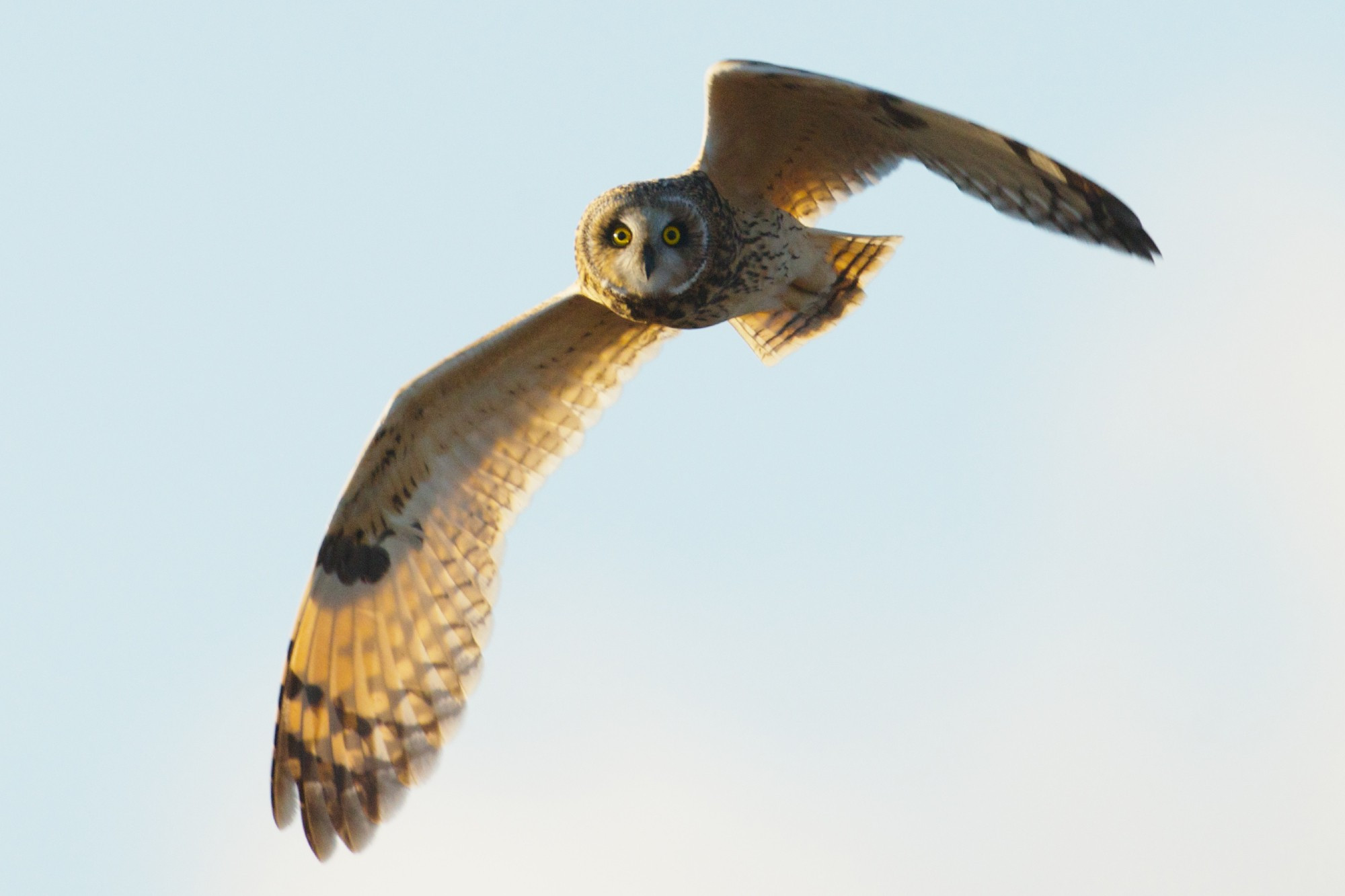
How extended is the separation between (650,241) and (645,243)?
0.02 metres

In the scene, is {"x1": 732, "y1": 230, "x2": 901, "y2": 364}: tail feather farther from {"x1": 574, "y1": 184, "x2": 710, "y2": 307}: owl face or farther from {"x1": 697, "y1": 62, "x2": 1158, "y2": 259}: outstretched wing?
{"x1": 574, "y1": 184, "x2": 710, "y2": 307}: owl face

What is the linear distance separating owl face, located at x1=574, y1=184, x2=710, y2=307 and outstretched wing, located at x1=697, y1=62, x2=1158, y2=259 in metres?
0.35

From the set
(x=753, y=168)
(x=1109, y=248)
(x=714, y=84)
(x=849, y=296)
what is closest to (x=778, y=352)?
(x=849, y=296)

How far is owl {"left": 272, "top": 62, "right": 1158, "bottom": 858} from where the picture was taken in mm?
6875

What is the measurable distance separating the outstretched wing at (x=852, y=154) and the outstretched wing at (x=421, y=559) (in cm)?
90

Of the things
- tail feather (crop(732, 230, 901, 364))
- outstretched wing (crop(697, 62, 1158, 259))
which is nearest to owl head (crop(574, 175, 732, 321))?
outstretched wing (crop(697, 62, 1158, 259))

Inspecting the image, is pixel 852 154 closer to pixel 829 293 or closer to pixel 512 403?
pixel 829 293

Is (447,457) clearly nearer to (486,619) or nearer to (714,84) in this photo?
(486,619)

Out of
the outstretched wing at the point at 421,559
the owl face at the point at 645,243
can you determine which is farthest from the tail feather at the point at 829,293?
the owl face at the point at 645,243

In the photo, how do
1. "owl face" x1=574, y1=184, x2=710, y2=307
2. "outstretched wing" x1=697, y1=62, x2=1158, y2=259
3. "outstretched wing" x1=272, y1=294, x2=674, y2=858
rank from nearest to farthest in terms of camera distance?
"outstretched wing" x1=697, y1=62, x2=1158, y2=259 < "owl face" x1=574, y1=184, x2=710, y2=307 < "outstretched wing" x1=272, y1=294, x2=674, y2=858

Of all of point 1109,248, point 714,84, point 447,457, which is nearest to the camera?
point 1109,248

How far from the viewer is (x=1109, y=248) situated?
6.07 m

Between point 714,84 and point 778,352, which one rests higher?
point 714,84

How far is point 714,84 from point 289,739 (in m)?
3.28
